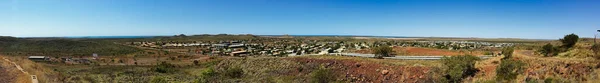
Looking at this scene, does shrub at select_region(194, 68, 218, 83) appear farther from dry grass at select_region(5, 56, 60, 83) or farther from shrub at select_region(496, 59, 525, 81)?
shrub at select_region(496, 59, 525, 81)

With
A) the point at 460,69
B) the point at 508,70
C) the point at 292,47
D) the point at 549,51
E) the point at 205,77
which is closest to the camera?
the point at 508,70

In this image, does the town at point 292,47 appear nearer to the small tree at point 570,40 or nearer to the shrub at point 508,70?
the small tree at point 570,40

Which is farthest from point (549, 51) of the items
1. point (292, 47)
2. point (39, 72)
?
point (292, 47)

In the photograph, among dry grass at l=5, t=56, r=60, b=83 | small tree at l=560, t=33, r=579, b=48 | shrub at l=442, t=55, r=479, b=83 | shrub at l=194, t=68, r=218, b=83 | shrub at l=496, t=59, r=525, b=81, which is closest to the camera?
shrub at l=496, t=59, r=525, b=81

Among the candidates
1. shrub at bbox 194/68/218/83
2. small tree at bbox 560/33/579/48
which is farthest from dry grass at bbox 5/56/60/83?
small tree at bbox 560/33/579/48

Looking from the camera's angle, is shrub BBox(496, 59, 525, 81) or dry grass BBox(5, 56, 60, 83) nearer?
shrub BBox(496, 59, 525, 81)

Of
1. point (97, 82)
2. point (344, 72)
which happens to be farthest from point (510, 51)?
point (97, 82)

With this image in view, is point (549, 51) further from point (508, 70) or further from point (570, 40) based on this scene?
point (508, 70)

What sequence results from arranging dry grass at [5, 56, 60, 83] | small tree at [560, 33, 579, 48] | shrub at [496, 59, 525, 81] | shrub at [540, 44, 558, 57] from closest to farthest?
1. shrub at [496, 59, 525, 81]
2. dry grass at [5, 56, 60, 83]
3. shrub at [540, 44, 558, 57]
4. small tree at [560, 33, 579, 48]
